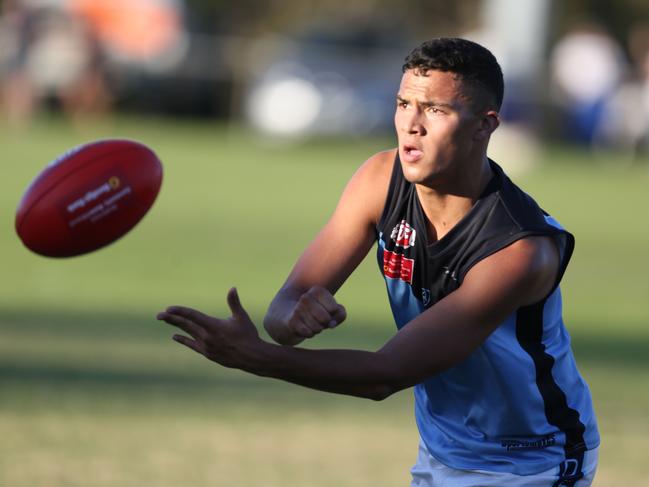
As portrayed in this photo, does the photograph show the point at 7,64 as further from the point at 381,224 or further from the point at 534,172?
the point at 381,224

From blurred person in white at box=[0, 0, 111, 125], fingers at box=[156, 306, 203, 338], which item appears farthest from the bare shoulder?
blurred person in white at box=[0, 0, 111, 125]

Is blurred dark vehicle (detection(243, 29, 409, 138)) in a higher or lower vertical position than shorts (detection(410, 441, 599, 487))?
lower

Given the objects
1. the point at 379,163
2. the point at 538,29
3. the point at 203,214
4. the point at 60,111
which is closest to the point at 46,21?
the point at 60,111

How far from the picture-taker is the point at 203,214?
17359mm

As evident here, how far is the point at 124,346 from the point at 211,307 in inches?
68.4

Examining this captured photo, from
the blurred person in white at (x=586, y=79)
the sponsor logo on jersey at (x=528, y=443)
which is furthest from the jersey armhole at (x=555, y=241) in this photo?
the blurred person in white at (x=586, y=79)

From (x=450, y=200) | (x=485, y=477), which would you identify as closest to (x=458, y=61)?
(x=450, y=200)

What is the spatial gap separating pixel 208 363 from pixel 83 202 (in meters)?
4.19

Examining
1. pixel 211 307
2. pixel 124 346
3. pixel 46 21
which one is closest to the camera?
pixel 124 346

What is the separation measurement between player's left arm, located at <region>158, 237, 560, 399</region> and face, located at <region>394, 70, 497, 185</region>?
14.1 inches

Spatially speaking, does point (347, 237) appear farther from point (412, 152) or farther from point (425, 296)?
point (412, 152)

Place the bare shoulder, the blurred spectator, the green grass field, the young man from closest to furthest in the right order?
the young man
the bare shoulder
the green grass field
the blurred spectator

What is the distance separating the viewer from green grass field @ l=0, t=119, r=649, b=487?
7.09 meters

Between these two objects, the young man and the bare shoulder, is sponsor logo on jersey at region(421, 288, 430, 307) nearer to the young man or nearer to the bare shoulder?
the young man
